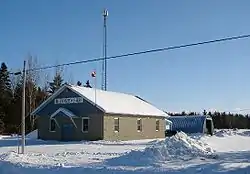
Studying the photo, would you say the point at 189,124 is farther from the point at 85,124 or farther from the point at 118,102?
the point at 85,124

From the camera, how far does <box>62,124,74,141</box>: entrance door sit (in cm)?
4262

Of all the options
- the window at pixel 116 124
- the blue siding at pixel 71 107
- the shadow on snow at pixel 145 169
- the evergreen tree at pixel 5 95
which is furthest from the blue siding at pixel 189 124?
the shadow on snow at pixel 145 169

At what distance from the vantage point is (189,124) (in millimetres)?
66562

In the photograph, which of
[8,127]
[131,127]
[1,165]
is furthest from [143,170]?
[8,127]

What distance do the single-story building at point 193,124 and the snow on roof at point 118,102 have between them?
13.7 m

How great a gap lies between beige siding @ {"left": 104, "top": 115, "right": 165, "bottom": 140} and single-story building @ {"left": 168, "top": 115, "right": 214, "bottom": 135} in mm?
13016

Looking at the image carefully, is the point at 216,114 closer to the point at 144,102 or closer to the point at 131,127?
the point at 144,102

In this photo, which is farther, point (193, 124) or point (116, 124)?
point (193, 124)

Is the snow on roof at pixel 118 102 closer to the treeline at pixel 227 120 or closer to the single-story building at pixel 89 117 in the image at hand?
the single-story building at pixel 89 117

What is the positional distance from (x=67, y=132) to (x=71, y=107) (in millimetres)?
2556

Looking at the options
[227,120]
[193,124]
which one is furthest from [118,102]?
[227,120]

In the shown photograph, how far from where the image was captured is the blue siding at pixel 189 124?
64750 millimetres

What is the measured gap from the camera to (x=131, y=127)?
149ft

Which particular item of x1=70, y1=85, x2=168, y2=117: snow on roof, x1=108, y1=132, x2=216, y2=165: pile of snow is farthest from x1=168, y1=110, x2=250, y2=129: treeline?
x1=108, y1=132, x2=216, y2=165: pile of snow
